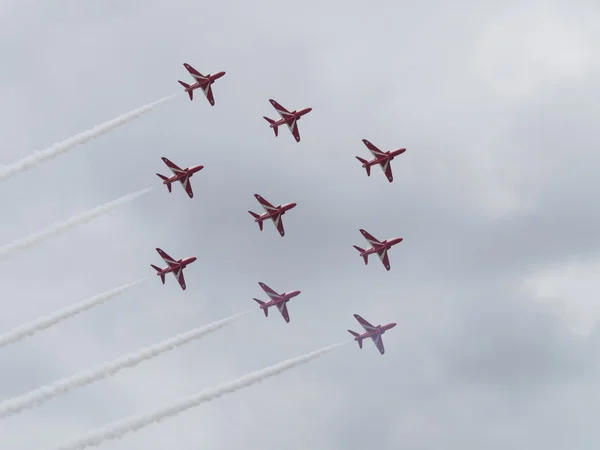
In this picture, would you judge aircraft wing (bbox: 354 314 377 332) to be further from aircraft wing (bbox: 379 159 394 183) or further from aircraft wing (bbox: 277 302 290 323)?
aircraft wing (bbox: 379 159 394 183)

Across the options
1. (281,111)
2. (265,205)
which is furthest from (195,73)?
(265,205)

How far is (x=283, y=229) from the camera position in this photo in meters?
181

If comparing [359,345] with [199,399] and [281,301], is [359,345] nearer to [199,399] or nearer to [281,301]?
[281,301]

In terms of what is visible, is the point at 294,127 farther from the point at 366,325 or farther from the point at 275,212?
the point at 366,325

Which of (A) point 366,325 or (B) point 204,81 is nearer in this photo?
(B) point 204,81

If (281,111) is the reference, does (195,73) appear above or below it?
above

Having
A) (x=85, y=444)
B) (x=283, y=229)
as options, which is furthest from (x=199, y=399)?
(x=283, y=229)

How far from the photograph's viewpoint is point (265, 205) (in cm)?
18175

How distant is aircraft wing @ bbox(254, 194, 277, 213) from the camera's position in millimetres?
180875

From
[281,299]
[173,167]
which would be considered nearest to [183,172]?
[173,167]

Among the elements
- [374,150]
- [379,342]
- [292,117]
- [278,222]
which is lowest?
[379,342]

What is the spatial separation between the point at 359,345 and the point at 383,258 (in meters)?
13.6

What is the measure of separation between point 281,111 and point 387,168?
52.9 ft

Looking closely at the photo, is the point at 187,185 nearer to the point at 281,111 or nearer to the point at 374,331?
the point at 281,111
